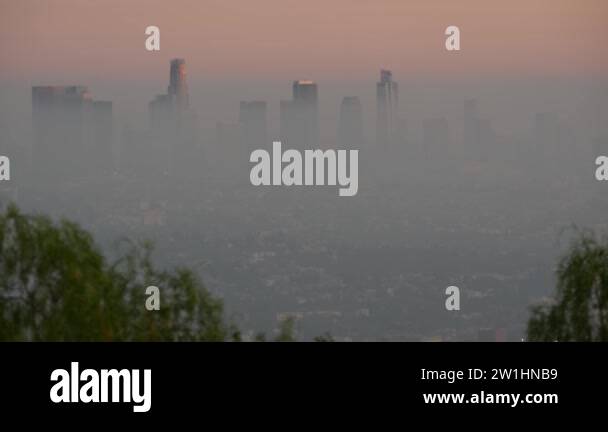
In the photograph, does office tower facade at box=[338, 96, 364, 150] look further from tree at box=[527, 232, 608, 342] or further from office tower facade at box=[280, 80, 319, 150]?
tree at box=[527, 232, 608, 342]

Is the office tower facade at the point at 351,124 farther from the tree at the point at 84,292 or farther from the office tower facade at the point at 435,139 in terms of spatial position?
the tree at the point at 84,292

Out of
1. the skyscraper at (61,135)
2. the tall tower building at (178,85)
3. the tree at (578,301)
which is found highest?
the tall tower building at (178,85)

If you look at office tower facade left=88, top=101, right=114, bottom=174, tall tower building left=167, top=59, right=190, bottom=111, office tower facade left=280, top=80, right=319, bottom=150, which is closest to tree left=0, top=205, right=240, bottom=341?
office tower facade left=280, top=80, right=319, bottom=150

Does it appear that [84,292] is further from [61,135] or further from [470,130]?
[470,130]

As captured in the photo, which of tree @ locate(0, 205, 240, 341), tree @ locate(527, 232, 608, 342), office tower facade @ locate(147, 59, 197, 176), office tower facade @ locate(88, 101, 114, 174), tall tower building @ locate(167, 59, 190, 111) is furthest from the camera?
tall tower building @ locate(167, 59, 190, 111)

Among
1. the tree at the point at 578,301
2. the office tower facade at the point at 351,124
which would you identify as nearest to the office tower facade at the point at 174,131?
the office tower facade at the point at 351,124
